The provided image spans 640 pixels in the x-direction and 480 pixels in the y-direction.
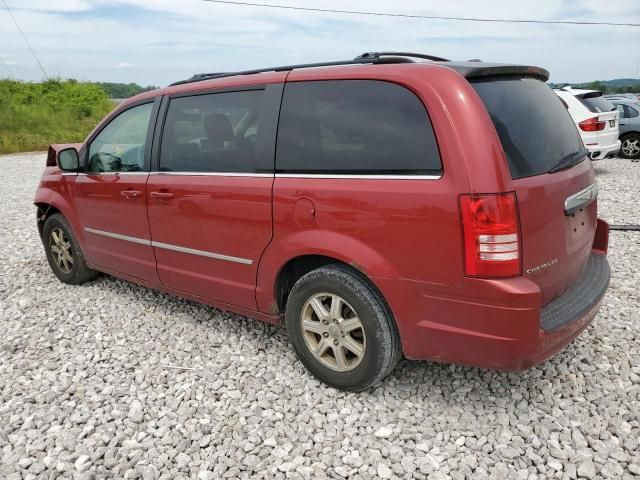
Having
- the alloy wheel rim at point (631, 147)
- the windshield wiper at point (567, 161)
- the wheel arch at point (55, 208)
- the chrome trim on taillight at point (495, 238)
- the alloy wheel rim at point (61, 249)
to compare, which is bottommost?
the alloy wheel rim at point (631, 147)

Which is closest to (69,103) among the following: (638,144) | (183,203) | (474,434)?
(638,144)

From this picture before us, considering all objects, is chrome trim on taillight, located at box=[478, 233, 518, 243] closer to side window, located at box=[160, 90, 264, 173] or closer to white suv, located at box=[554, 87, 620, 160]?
side window, located at box=[160, 90, 264, 173]

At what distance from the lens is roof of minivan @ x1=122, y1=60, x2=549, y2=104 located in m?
2.61

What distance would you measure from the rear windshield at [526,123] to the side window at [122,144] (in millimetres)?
2524

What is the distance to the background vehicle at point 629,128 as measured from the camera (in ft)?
40.2

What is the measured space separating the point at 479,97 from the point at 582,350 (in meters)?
1.92

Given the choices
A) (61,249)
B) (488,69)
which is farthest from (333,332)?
(61,249)

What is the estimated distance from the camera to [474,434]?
8.66 ft

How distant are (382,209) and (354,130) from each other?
18.6 inches

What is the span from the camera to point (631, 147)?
Answer: 1260 cm

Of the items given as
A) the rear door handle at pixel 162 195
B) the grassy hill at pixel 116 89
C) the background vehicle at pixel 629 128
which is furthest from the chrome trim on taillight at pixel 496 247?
the grassy hill at pixel 116 89

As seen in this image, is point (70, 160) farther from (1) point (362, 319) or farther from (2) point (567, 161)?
(2) point (567, 161)

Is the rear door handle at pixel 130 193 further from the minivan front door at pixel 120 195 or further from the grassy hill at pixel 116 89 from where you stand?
the grassy hill at pixel 116 89

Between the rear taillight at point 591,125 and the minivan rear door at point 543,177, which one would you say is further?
the rear taillight at point 591,125
